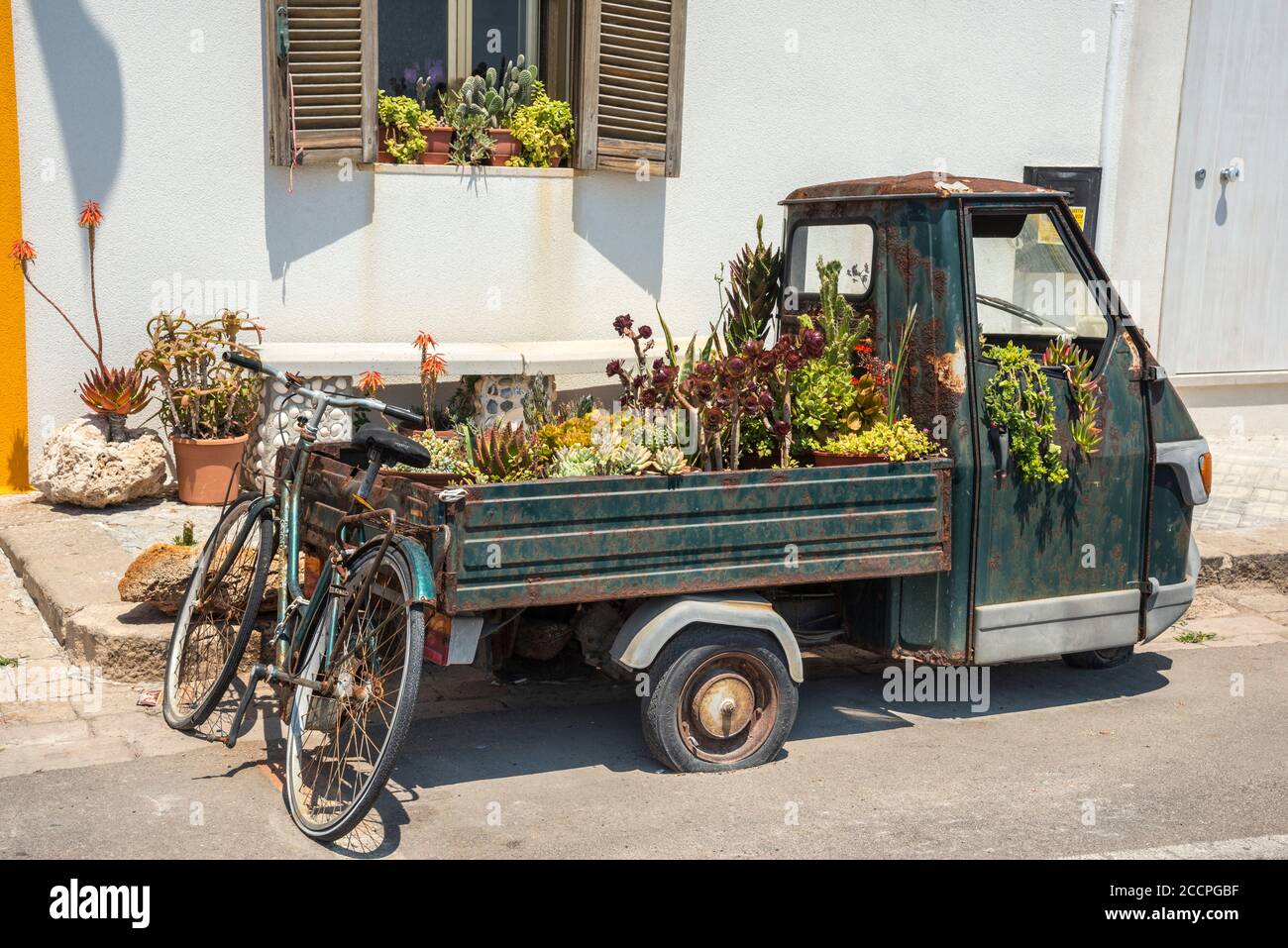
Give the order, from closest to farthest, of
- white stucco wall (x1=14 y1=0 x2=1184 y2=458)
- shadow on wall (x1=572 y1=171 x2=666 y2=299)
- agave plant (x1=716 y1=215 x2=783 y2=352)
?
agave plant (x1=716 y1=215 x2=783 y2=352), white stucco wall (x1=14 y1=0 x2=1184 y2=458), shadow on wall (x1=572 y1=171 x2=666 y2=299)

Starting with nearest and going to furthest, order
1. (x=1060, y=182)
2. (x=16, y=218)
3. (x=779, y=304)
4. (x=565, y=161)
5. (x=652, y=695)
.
Answer: (x=652, y=695) → (x=779, y=304) → (x=16, y=218) → (x=565, y=161) → (x=1060, y=182)

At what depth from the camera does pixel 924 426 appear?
A: 5.44 meters

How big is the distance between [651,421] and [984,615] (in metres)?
1.46

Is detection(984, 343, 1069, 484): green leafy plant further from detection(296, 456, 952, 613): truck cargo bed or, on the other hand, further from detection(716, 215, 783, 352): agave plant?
detection(716, 215, 783, 352): agave plant

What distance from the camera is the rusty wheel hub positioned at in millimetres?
5102

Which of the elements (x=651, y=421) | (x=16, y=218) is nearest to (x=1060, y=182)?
(x=651, y=421)

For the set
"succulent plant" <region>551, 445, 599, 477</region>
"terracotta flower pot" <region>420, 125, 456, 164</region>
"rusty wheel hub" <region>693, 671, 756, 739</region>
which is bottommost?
"rusty wheel hub" <region>693, 671, 756, 739</region>

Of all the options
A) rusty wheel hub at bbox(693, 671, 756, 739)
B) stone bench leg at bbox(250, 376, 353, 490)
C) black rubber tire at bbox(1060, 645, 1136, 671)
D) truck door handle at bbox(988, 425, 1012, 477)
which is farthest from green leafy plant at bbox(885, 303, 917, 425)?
stone bench leg at bbox(250, 376, 353, 490)

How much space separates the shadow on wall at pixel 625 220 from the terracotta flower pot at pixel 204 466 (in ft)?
8.03

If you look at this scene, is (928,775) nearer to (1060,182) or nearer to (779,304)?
(779,304)

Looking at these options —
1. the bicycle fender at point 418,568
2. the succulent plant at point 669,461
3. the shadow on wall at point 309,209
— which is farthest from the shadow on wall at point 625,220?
the bicycle fender at point 418,568

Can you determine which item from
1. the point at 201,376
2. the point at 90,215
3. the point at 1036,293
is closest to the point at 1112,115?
the point at 1036,293

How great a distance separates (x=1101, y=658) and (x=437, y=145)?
4644 mm

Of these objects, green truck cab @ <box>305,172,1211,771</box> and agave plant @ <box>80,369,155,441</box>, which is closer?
green truck cab @ <box>305,172,1211,771</box>
